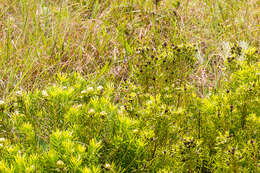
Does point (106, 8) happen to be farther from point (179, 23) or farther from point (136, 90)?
point (136, 90)

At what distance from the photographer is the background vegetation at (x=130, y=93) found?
1.35 m

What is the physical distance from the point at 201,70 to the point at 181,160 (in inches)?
62.9

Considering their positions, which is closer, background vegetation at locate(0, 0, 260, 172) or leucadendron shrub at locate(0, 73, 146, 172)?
leucadendron shrub at locate(0, 73, 146, 172)

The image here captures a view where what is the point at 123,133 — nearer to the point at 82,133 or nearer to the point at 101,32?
the point at 82,133

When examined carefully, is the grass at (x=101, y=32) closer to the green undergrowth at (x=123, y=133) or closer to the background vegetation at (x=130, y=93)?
the background vegetation at (x=130, y=93)

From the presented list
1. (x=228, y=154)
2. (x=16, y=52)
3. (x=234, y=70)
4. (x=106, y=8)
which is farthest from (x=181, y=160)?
(x=106, y=8)

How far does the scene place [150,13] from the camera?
144 inches

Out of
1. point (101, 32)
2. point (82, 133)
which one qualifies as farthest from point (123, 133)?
point (101, 32)

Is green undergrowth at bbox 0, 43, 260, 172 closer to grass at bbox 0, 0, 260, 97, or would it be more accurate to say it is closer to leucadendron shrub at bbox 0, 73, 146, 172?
leucadendron shrub at bbox 0, 73, 146, 172

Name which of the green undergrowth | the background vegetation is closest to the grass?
the background vegetation

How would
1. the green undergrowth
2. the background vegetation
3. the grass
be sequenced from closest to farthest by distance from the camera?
the green undergrowth → the background vegetation → the grass

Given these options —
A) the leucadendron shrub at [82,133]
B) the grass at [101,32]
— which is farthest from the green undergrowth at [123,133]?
the grass at [101,32]

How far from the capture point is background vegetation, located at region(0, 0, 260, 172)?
135cm

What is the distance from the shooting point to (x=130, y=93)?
6.43ft
